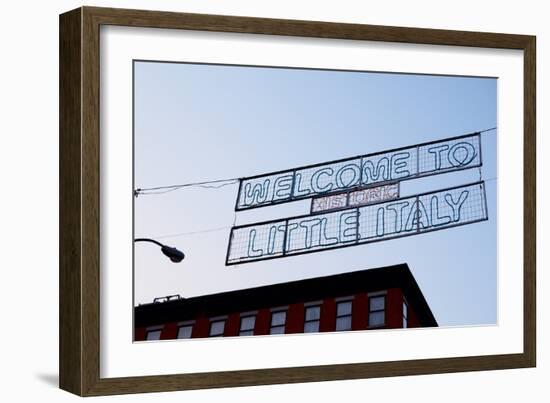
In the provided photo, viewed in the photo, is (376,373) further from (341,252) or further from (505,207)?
(505,207)

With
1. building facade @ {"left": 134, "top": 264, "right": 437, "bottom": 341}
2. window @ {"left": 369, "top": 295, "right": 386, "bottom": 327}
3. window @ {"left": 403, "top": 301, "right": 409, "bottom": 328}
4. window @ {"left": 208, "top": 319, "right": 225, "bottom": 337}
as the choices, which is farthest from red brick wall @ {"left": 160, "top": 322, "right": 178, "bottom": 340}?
window @ {"left": 403, "top": 301, "right": 409, "bottom": 328}

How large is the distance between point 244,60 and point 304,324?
0.87m

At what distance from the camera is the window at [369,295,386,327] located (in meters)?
4.33

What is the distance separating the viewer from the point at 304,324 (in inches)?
167

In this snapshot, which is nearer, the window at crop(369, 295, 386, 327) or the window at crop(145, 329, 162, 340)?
the window at crop(145, 329, 162, 340)

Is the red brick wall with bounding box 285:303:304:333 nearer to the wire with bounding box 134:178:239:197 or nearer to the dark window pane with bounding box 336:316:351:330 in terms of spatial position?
the dark window pane with bounding box 336:316:351:330

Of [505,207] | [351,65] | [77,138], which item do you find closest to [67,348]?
[77,138]

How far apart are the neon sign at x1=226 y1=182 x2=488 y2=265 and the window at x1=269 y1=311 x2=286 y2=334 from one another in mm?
186

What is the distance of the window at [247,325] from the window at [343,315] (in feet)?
0.96

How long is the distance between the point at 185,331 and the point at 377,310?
0.68m

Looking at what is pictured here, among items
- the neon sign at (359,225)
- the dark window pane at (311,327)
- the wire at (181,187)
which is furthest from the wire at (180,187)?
the dark window pane at (311,327)

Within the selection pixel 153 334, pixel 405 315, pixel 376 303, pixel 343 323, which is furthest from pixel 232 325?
pixel 405 315

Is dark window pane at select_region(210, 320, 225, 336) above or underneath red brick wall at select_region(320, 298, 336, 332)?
underneath

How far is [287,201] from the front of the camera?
4.24 metres
